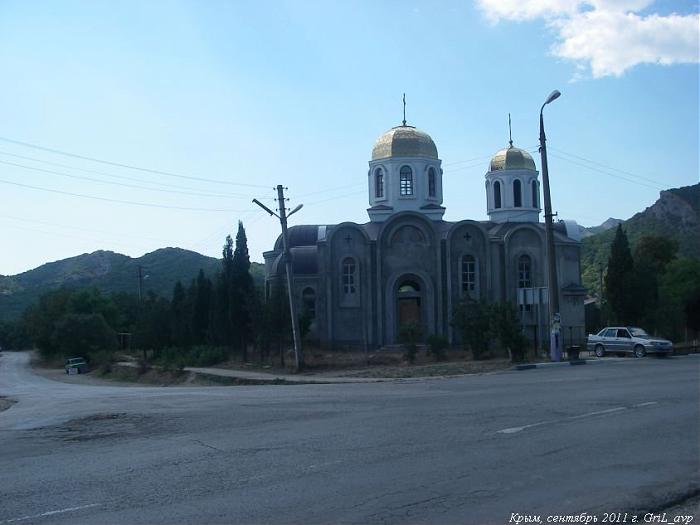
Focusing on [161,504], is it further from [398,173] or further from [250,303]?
[398,173]

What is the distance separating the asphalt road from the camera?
303 inches

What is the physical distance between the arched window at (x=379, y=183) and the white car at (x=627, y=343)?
58.2ft

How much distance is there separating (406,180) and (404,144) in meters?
2.18

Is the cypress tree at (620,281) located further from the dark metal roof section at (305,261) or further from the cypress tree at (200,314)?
the cypress tree at (200,314)

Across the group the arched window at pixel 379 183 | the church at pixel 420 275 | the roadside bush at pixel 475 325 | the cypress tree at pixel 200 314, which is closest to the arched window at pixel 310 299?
the church at pixel 420 275

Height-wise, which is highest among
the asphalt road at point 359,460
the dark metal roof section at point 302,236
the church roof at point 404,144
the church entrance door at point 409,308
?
the church roof at point 404,144

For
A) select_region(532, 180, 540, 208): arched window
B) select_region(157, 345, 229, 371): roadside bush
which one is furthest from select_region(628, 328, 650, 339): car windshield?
select_region(157, 345, 229, 371): roadside bush

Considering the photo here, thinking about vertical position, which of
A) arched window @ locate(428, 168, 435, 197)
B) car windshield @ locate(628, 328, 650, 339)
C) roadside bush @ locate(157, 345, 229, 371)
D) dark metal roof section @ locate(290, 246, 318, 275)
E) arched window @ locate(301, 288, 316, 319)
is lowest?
roadside bush @ locate(157, 345, 229, 371)

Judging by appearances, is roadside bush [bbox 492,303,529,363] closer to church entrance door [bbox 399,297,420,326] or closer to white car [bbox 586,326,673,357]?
white car [bbox 586,326,673,357]

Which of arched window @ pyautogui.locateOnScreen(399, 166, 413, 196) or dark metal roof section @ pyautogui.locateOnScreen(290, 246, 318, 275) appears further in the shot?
dark metal roof section @ pyautogui.locateOnScreen(290, 246, 318, 275)

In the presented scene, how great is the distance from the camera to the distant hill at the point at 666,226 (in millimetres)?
88062

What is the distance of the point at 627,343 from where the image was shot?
35.1m

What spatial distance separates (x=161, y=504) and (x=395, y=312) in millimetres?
38013

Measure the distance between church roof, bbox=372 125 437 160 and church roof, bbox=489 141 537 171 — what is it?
4.81m
